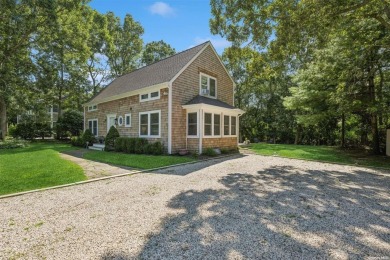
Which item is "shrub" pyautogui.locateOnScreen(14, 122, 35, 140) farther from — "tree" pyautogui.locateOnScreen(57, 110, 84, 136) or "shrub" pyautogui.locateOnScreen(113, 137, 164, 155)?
"shrub" pyautogui.locateOnScreen(113, 137, 164, 155)

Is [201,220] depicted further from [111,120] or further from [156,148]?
[111,120]

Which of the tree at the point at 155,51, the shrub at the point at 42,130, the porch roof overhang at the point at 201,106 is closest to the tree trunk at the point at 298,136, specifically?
the porch roof overhang at the point at 201,106

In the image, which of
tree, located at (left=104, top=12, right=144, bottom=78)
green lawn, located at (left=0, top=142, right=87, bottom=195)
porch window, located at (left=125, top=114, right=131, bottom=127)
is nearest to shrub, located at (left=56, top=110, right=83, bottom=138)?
tree, located at (left=104, top=12, right=144, bottom=78)

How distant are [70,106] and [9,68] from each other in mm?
13634

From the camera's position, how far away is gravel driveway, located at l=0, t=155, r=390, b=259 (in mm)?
2842

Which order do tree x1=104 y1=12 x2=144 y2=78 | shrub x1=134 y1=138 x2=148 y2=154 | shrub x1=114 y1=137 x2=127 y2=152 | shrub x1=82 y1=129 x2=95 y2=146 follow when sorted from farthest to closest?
tree x1=104 y1=12 x2=144 y2=78 < shrub x1=82 y1=129 x2=95 y2=146 < shrub x1=114 y1=137 x2=127 y2=152 < shrub x1=134 y1=138 x2=148 y2=154

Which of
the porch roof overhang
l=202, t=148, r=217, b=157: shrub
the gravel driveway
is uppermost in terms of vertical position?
the porch roof overhang

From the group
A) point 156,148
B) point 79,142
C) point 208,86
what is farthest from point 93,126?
point 208,86

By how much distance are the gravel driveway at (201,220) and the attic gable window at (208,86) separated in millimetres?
8947

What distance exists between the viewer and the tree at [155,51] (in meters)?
34.8

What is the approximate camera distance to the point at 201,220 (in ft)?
12.4

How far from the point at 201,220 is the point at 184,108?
9.58m

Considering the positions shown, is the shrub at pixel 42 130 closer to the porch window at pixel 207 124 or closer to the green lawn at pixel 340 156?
the porch window at pixel 207 124

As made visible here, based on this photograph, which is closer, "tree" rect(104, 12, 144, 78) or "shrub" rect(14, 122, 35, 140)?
"shrub" rect(14, 122, 35, 140)
